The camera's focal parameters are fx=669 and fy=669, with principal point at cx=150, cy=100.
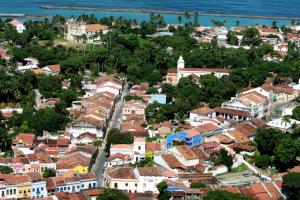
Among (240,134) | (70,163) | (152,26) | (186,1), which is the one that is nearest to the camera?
(70,163)

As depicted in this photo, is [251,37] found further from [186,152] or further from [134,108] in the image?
[186,152]

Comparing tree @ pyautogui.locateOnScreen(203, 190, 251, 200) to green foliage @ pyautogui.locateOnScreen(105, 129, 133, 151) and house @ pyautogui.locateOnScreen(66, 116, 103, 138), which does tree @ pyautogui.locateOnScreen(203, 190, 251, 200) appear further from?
house @ pyautogui.locateOnScreen(66, 116, 103, 138)

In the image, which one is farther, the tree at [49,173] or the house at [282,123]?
the house at [282,123]

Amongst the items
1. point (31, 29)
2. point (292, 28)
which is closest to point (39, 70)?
point (31, 29)

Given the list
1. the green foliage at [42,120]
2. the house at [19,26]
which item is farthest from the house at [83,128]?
the house at [19,26]

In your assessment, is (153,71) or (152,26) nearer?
(153,71)

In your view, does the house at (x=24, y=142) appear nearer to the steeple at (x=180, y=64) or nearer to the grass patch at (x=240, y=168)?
the grass patch at (x=240, y=168)

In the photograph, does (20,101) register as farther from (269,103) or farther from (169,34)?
(169,34)
